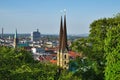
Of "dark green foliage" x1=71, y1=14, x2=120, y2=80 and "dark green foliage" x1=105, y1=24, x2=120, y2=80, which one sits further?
"dark green foliage" x1=71, y1=14, x2=120, y2=80

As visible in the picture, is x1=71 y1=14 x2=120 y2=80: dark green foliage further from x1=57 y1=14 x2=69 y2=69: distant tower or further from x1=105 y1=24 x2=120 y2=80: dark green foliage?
x1=57 y1=14 x2=69 y2=69: distant tower

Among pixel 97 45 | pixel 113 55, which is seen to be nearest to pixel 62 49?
pixel 97 45

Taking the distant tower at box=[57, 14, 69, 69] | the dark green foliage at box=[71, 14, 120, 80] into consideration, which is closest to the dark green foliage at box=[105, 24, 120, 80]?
the dark green foliage at box=[71, 14, 120, 80]

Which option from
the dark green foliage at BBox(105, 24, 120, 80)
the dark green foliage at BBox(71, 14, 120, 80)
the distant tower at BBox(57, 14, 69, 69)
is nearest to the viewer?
the dark green foliage at BBox(105, 24, 120, 80)

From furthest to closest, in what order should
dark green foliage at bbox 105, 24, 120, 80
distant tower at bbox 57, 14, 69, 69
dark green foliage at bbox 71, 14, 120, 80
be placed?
distant tower at bbox 57, 14, 69, 69
dark green foliage at bbox 71, 14, 120, 80
dark green foliage at bbox 105, 24, 120, 80

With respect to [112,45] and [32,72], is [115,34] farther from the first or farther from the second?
[32,72]

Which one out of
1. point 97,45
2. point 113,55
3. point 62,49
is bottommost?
point 62,49

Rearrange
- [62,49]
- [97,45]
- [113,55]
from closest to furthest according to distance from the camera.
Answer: [113,55] < [97,45] < [62,49]

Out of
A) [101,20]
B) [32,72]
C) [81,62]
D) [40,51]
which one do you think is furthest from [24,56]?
[40,51]

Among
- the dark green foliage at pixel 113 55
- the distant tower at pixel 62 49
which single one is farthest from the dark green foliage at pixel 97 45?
the distant tower at pixel 62 49

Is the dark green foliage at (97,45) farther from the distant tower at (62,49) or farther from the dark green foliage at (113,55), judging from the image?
the distant tower at (62,49)

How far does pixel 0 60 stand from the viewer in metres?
29.3

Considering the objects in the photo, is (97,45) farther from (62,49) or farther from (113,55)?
(62,49)

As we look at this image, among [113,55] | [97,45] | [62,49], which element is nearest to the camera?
[113,55]
